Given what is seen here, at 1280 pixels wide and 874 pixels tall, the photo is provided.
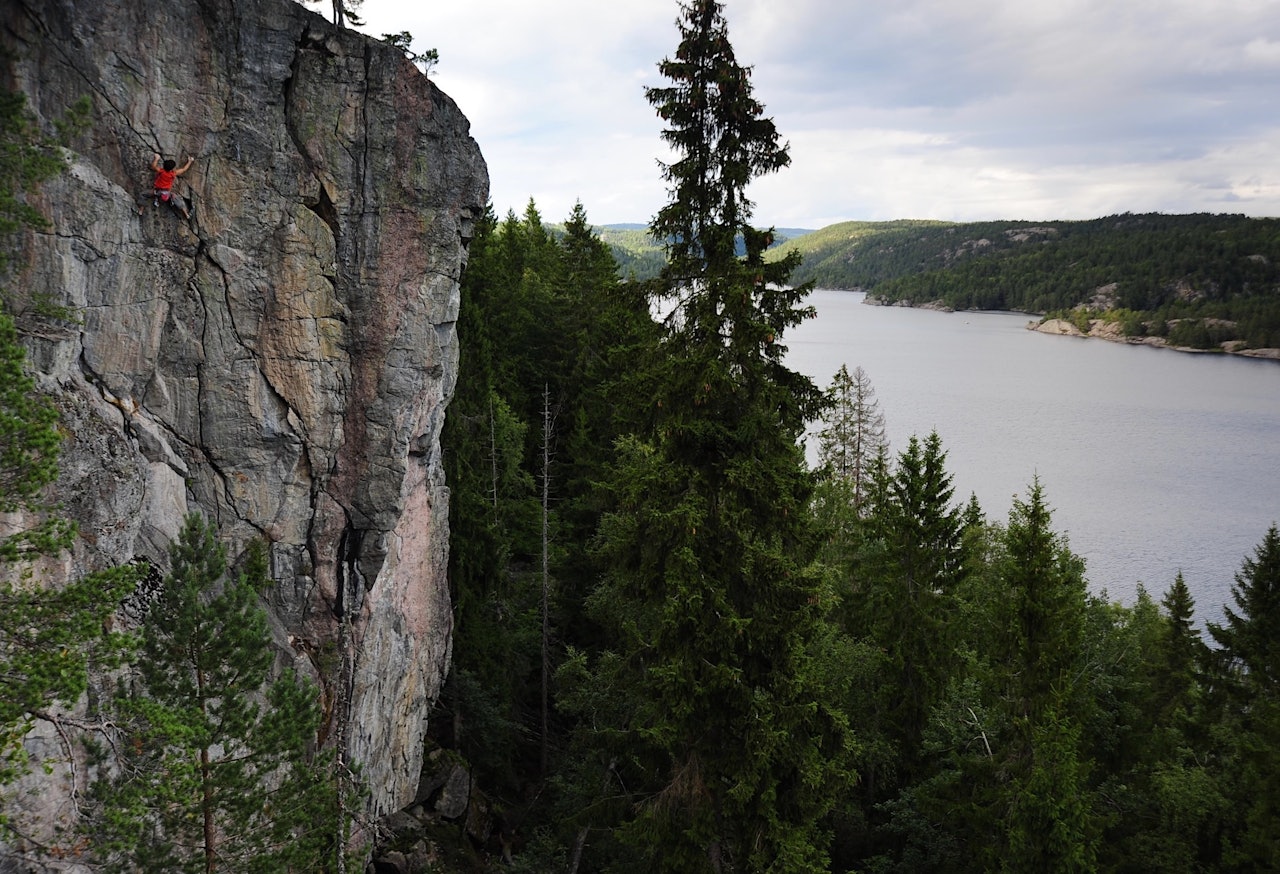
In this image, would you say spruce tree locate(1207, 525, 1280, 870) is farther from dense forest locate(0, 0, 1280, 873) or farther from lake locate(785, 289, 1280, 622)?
lake locate(785, 289, 1280, 622)

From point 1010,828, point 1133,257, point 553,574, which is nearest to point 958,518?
point 1010,828

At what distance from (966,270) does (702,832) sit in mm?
187529

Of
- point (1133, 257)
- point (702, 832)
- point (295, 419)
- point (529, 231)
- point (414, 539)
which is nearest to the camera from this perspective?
point (702, 832)

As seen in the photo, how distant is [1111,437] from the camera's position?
56.6m

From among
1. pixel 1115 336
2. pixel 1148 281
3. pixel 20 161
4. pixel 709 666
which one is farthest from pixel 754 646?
pixel 1148 281

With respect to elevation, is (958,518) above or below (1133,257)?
below

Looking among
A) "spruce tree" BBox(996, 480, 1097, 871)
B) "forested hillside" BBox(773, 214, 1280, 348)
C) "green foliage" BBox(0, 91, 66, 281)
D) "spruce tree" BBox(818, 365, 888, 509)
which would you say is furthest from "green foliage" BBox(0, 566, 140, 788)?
"forested hillside" BBox(773, 214, 1280, 348)

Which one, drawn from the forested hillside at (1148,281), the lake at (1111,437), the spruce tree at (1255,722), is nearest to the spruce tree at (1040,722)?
the spruce tree at (1255,722)

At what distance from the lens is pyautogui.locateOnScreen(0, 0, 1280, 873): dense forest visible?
28.3ft

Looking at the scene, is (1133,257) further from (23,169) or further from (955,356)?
(23,169)

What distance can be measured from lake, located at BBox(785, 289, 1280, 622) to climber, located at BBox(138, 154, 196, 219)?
3642 cm

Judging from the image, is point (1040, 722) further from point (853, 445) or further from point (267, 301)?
point (853, 445)

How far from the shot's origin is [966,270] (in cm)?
17612

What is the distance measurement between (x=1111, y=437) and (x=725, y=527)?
5826cm
